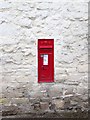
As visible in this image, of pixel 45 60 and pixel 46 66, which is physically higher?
pixel 45 60

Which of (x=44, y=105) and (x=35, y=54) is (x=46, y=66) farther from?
(x=44, y=105)

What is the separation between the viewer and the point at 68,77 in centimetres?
662

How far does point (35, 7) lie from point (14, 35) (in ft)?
2.12

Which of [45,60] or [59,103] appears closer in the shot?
[45,60]

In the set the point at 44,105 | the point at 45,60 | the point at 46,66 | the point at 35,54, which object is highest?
the point at 35,54

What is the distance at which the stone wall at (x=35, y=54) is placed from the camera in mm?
6492

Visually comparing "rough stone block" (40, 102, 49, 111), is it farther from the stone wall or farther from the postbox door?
the postbox door

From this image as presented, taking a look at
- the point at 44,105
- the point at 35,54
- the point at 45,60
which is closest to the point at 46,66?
the point at 45,60

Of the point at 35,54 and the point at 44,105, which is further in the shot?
the point at 44,105

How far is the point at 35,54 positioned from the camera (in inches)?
257

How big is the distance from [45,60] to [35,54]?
0.22m

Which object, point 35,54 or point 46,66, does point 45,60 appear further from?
point 35,54

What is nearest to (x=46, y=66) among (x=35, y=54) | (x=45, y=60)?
(x=45, y=60)

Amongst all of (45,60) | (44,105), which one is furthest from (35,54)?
(44,105)
